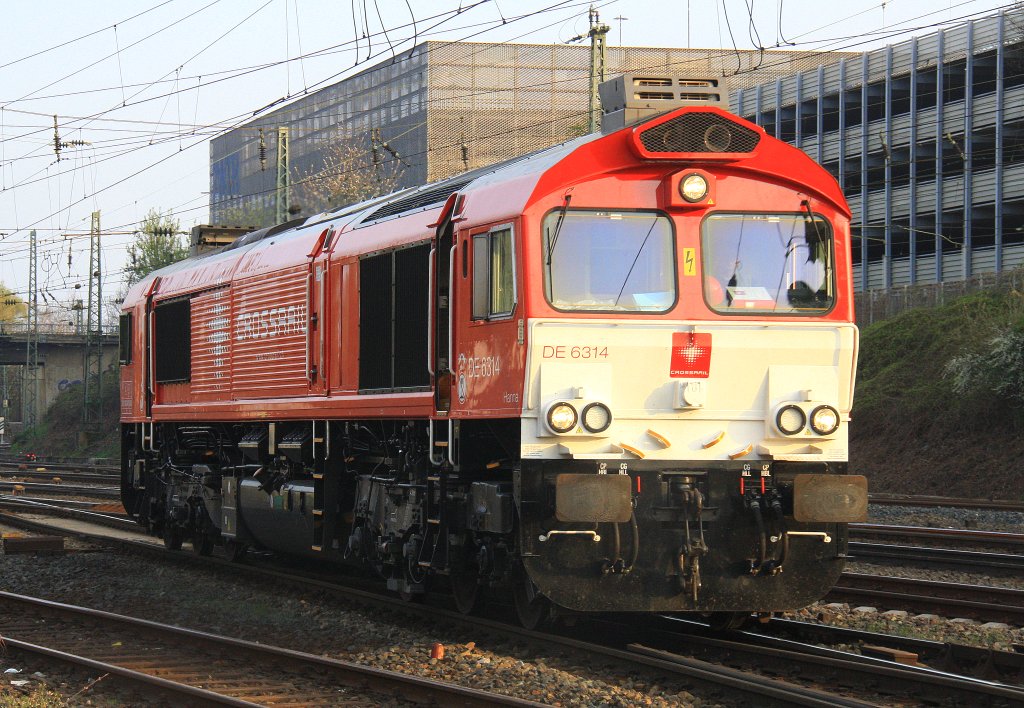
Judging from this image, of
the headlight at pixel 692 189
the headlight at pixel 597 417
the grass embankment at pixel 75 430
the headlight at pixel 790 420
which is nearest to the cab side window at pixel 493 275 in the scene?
the headlight at pixel 597 417

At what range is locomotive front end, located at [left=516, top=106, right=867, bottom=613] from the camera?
30.9ft

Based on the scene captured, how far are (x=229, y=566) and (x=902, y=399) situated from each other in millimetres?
20260

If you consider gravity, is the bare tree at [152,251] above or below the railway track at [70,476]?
above

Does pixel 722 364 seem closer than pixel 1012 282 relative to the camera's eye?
Yes

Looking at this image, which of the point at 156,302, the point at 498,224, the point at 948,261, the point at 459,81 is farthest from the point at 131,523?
the point at 459,81

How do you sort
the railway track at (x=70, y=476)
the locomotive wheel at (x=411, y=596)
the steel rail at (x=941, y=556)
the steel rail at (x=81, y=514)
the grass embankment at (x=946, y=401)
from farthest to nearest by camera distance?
the railway track at (x=70, y=476), the grass embankment at (x=946, y=401), the steel rail at (x=81, y=514), the steel rail at (x=941, y=556), the locomotive wheel at (x=411, y=596)

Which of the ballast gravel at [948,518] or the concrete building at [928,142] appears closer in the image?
the ballast gravel at [948,518]

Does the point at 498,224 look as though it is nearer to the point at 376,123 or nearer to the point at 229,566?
the point at 229,566

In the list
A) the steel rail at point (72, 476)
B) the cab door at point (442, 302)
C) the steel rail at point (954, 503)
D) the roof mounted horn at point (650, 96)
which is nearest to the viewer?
the roof mounted horn at point (650, 96)

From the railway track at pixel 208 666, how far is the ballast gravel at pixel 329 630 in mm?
476

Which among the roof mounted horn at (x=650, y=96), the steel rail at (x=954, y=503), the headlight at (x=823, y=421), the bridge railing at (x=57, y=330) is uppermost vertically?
the bridge railing at (x=57, y=330)

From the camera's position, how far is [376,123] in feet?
233

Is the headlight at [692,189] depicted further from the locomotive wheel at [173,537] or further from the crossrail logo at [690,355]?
the locomotive wheel at [173,537]

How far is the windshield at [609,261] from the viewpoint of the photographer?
376 inches
